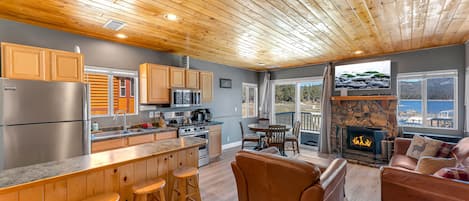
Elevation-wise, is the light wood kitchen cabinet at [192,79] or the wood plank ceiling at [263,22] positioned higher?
the wood plank ceiling at [263,22]

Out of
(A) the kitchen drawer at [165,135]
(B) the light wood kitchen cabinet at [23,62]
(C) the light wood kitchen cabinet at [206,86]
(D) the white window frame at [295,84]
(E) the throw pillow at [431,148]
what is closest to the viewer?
(B) the light wood kitchen cabinet at [23,62]

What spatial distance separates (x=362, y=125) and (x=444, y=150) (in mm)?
2163

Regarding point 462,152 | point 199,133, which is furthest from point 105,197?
point 462,152

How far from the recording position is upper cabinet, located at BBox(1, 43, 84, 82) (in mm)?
2495

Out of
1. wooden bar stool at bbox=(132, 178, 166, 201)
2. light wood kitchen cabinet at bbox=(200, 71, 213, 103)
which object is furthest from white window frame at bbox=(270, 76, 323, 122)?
wooden bar stool at bbox=(132, 178, 166, 201)

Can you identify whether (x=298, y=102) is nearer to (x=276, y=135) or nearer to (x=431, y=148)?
(x=276, y=135)

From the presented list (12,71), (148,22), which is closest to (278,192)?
(148,22)

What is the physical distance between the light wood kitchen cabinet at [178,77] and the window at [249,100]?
8.65 feet

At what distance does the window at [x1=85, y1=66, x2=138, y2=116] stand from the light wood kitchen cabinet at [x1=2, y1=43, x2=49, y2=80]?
85 cm

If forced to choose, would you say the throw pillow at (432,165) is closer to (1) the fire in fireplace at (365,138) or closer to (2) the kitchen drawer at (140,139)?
(1) the fire in fireplace at (365,138)

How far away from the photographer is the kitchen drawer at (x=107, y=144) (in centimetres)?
310

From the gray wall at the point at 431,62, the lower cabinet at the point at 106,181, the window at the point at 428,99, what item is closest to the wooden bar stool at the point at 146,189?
the lower cabinet at the point at 106,181

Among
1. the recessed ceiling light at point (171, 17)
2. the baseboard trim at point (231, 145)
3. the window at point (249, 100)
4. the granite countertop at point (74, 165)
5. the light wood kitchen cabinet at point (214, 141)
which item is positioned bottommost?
the baseboard trim at point (231, 145)

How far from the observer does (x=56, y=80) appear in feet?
9.32
